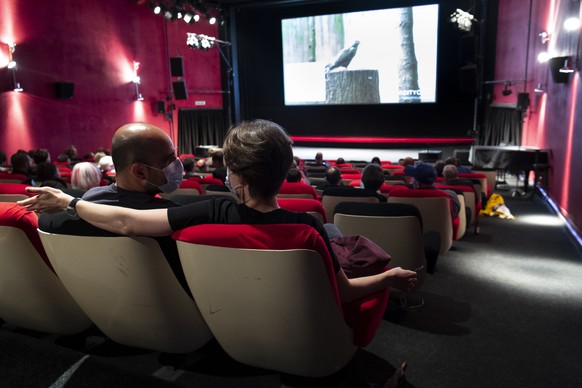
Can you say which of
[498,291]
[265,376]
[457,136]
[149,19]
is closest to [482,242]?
[498,291]

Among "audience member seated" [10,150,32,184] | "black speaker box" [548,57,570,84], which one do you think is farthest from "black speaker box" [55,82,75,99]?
"black speaker box" [548,57,570,84]

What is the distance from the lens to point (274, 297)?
4.46ft

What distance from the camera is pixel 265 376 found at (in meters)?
2.07

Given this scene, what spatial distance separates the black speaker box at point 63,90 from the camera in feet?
34.4

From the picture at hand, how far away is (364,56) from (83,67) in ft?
26.2

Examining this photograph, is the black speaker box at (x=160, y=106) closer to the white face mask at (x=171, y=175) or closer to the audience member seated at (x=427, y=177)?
the audience member seated at (x=427, y=177)

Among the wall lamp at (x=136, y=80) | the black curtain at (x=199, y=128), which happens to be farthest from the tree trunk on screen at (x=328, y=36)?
the wall lamp at (x=136, y=80)

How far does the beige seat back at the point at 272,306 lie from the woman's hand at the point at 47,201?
472 mm

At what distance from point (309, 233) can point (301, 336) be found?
36cm

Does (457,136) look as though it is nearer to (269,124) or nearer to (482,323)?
(482,323)

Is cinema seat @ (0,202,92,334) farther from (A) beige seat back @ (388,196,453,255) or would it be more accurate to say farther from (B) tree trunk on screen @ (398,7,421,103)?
(B) tree trunk on screen @ (398,7,421,103)

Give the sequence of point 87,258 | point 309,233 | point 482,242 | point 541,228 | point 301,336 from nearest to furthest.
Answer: point 309,233, point 301,336, point 87,258, point 482,242, point 541,228

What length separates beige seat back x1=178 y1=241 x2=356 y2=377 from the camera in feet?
4.32

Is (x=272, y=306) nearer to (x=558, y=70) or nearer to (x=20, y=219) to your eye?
(x=20, y=219)
